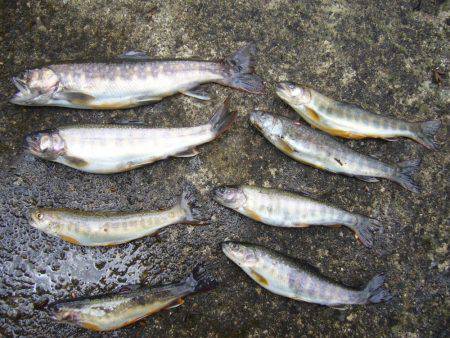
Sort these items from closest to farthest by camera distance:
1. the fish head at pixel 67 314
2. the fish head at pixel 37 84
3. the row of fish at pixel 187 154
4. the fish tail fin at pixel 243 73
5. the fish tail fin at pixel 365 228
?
the fish head at pixel 67 314 < the row of fish at pixel 187 154 < the fish head at pixel 37 84 < the fish tail fin at pixel 365 228 < the fish tail fin at pixel 243 73

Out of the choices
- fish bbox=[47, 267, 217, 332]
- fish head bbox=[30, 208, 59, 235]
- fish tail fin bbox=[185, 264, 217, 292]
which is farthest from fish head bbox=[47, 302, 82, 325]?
fish tail fin bbox=[185, 264, 217, 292]

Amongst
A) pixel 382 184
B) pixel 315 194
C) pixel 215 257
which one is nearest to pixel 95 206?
pixel 215 257

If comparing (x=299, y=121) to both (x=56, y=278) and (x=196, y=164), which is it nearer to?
(x=196, y=164)

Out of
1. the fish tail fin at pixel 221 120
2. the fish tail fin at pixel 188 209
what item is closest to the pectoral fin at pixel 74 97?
the fish tail fin at pixel 221 120

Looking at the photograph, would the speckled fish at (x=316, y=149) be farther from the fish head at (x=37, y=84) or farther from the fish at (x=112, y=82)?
the fish head at (x=37, y=84)

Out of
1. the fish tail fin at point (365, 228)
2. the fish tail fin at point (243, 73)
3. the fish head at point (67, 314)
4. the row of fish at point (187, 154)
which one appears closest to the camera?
the fish head at point (67, 314)

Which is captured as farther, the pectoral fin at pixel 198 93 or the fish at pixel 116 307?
the pectoral fin at pixel 198 93

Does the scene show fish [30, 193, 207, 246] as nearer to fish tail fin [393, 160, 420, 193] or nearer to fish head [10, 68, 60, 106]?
fish head [10, 68, 60, 106]
